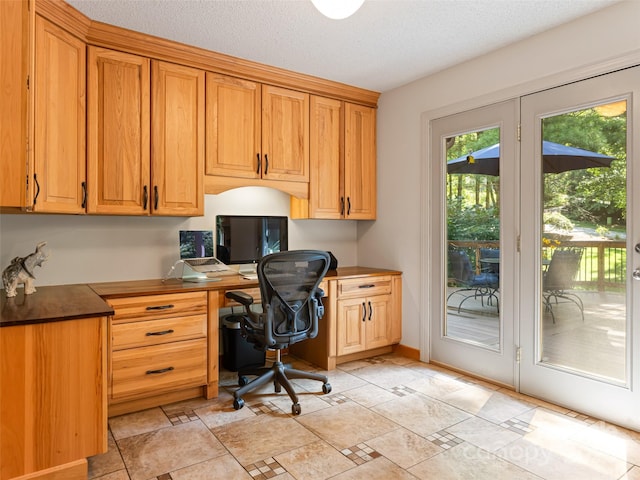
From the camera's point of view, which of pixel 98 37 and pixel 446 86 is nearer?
pixel 98 37

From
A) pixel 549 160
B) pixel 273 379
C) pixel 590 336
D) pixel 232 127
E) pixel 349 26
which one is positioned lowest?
pixel 273 379

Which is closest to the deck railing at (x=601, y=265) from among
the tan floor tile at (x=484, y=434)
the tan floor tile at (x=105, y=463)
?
the tan floor tile at (x=484, y=434)

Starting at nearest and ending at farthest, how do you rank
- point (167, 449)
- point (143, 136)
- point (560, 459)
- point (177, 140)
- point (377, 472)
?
point (377, 472)
point (560, 459)
point (167, 449)
point (143, 136)
point (177, 140)

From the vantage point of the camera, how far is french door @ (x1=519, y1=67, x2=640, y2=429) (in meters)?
2.46

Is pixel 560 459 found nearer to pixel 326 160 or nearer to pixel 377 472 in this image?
pixel 377 472

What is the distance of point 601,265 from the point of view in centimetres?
259

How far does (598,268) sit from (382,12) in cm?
206

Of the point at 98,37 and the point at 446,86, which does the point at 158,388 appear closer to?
the point at 98,37

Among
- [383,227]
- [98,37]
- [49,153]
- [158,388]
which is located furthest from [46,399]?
[383,227]

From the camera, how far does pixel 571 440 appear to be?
2.31 metres

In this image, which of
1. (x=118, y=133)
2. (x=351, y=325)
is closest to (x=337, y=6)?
(x=118, y=133)

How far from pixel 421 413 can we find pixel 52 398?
6.70ft

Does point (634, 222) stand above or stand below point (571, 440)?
above

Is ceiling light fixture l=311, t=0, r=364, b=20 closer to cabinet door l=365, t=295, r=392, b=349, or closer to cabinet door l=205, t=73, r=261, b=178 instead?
cabinet door l=205, t=73, r=261, b=178
